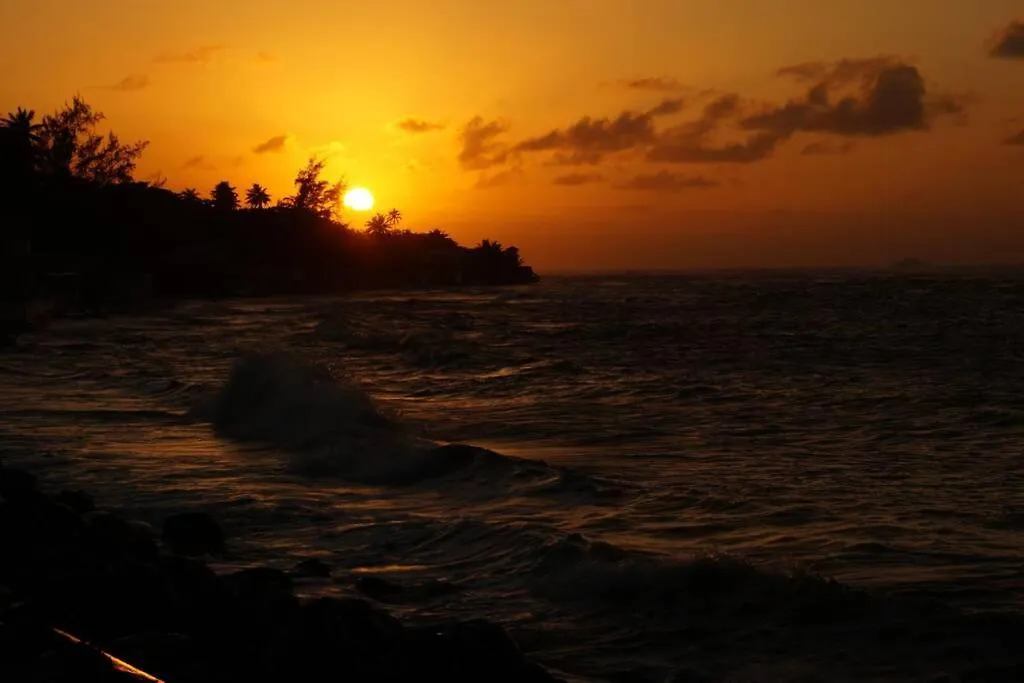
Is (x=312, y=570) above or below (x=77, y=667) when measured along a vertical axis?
below

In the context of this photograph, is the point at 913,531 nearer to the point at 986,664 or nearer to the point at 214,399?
the point at 986,664

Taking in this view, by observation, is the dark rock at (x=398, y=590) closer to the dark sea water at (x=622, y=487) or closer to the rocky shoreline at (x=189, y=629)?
the dark sea water at (x=622, y=487)

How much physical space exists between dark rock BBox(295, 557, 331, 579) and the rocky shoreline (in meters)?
0.01

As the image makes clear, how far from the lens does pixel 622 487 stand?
12.6 m

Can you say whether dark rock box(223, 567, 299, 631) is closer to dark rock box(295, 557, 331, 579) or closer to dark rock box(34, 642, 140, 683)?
dark rock box(295, 557, 331, 579)

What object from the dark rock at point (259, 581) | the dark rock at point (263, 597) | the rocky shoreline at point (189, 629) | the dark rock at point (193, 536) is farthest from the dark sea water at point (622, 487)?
the rocky shoreline at point (189, 629)

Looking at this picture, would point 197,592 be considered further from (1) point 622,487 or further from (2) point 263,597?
(1) point 622,487

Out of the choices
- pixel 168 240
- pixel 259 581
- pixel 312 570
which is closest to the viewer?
pixel 259 581

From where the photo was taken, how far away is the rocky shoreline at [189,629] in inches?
209

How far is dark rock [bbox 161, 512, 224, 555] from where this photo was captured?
385 inches

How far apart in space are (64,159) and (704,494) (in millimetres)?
93795

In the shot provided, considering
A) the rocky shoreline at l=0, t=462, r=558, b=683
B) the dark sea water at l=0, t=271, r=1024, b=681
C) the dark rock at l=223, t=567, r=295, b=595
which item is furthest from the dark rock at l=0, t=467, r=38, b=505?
the dark rock at l=223, t=567, r=295, b=595

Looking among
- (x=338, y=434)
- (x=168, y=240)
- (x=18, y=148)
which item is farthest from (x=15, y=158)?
(x=338, y=434)

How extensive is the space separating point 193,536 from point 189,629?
9.13ft
